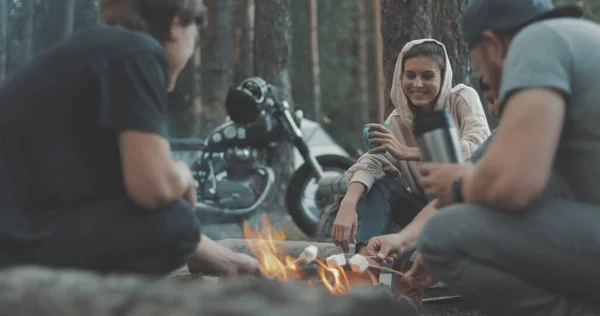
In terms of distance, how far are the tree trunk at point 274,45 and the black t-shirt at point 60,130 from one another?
8560mm

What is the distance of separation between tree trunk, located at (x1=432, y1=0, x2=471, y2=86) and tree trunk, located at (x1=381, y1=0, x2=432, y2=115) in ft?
0.26

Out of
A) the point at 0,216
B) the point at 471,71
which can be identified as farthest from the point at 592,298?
the point at 471,71

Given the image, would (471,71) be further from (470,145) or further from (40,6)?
(40,6)

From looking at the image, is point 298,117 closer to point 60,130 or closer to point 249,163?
point 249,163

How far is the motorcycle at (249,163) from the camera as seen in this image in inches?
351

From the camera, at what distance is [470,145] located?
14.1 ft

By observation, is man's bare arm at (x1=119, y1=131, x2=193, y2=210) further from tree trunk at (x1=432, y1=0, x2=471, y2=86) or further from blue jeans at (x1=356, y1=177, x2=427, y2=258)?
tree trunk at (x1=432, y1=0, x2=471, y2=86)

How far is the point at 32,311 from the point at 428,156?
167cm

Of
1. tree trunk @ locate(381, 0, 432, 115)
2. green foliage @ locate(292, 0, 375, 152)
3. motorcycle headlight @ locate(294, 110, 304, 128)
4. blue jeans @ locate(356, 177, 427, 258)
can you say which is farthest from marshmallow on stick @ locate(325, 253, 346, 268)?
green foliage @ locate(292, 0, 375, 152)

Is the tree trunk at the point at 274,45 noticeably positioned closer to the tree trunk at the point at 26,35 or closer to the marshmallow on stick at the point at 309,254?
the tree trunk at the point at 26,35

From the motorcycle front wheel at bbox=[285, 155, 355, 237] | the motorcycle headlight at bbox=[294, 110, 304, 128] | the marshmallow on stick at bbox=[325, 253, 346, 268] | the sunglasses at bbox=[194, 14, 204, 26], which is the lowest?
the motorcycle front wheel at bbox=[285, 155, 355, 237]

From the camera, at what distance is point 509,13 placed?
2.84 metres

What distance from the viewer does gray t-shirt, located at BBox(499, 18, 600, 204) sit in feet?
8.27

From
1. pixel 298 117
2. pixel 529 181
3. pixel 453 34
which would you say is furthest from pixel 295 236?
pixel 529 181
